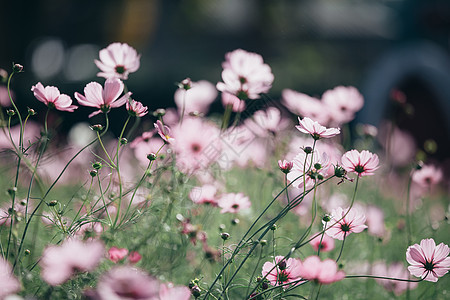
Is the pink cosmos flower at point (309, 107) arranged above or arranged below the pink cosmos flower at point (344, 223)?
above

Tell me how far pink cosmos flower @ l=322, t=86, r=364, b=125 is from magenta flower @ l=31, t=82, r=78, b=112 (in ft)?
1.46

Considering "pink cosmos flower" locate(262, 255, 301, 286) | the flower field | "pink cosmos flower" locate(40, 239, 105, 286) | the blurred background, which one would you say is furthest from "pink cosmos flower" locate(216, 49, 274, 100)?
the blurred background

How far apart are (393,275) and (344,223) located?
0.34m

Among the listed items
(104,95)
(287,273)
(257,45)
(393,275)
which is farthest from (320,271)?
(257,45)

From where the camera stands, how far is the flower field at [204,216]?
56cm

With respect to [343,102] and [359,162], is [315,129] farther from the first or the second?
[343,102]

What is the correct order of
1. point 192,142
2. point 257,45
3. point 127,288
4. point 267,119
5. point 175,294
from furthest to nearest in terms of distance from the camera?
point 257,45 < point 267,119 < point 192,142 < point 175,294 < point 127,288

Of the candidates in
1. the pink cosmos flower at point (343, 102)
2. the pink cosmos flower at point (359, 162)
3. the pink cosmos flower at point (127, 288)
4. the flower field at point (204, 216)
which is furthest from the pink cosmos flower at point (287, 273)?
the pink cosmos flower at point (343, 102)

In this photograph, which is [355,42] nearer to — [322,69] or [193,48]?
[322,69]

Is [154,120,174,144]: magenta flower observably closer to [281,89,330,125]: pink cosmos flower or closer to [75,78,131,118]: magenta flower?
[75,78,131,118]: magenta flower

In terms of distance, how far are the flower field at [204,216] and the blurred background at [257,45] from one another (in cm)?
130

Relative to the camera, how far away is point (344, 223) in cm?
60

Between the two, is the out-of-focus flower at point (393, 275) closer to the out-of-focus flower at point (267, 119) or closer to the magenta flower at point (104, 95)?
the out-of-focus flower at point (267, 119)

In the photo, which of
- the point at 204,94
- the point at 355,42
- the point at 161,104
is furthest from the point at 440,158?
the point at 355,42
